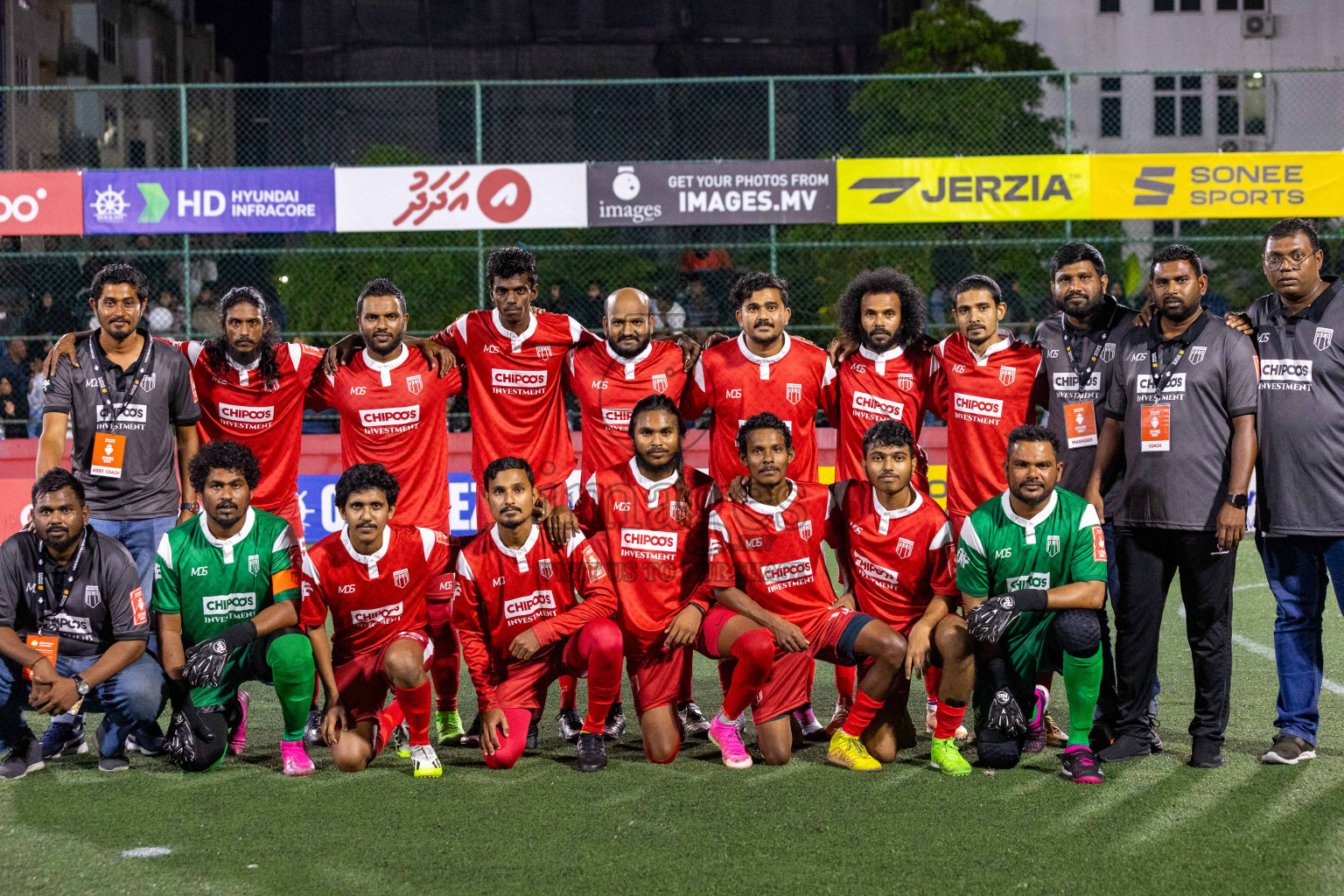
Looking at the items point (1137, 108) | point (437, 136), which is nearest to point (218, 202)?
point (437, 136)

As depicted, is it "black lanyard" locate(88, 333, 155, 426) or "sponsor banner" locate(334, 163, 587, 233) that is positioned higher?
"sponsor banner" locate(334, 163, 587, 233)

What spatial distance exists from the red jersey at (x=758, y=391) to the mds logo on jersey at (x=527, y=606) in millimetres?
1101

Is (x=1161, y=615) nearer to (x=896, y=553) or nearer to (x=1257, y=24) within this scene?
(x=896, y=553)

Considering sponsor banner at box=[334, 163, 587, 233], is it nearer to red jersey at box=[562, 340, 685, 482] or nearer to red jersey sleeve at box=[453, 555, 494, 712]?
red jersey at box=[562, 340, 685, 482]

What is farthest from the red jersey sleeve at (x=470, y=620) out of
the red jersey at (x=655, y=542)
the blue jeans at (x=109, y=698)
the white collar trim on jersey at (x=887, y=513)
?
the white collar trim on jersey at (x=887, y=513)

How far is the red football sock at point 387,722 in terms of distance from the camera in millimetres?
5195

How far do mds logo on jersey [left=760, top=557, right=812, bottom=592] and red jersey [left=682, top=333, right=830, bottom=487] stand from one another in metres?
0.68

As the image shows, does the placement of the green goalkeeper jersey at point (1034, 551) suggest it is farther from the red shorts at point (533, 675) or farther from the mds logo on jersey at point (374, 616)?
the mds logo on jersey at point (374, 616)

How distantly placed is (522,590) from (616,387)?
1231mm

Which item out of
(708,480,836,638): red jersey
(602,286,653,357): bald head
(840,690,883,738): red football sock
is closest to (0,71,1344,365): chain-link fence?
(602,286,653,357): bald head

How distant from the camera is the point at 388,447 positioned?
6.15m

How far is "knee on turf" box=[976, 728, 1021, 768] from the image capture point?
4930 mm

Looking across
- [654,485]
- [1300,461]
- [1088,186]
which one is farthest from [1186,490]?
[1088,186]

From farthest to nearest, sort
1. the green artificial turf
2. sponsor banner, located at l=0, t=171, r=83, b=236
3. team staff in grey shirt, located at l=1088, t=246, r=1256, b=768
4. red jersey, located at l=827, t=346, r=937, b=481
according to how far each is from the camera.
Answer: sponsor banner, located at l=0, t=171, r=83, b=236, red jersey, located at l=827, t=346, r=937, b=481, team staff in grey shirt, located at l=1088, t=246, r=1256, b=768, the green artificial turf
